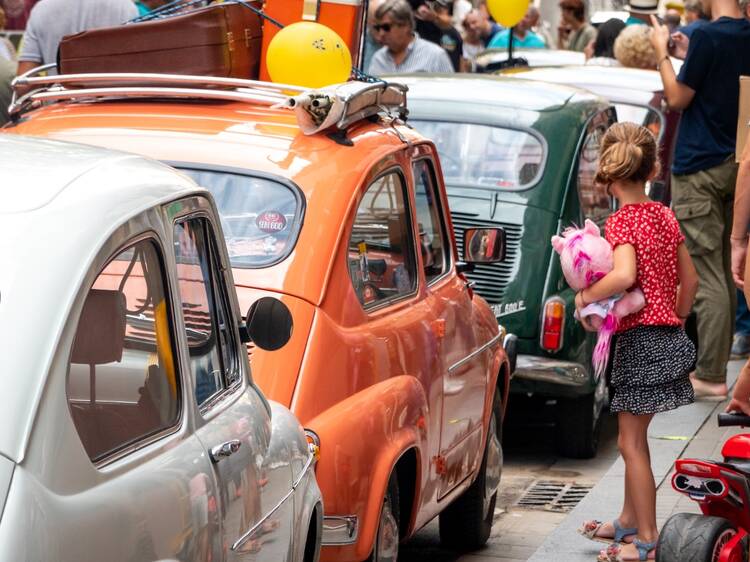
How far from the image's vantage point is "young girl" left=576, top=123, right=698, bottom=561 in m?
6.24

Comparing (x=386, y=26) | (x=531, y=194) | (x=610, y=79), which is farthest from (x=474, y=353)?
(x=386, y=26)

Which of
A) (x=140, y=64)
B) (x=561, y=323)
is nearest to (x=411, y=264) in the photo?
(x=140, y=64)

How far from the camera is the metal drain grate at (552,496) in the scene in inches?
316

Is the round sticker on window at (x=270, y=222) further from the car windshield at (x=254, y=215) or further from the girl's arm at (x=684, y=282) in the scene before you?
the girl's arm at (x=684, y=282)

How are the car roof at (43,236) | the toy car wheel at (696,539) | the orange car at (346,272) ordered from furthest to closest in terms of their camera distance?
the toy car wheel at (696,539) < the orange car at (346,272) < the car roof at (43,236)

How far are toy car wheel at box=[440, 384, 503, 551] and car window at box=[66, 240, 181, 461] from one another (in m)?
3.49

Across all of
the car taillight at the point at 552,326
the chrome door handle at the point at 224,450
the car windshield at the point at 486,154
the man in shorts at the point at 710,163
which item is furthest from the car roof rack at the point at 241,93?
the man in shorts at the point at 710,163

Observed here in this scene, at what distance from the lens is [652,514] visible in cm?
647

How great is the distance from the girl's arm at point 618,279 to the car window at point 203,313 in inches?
91.0

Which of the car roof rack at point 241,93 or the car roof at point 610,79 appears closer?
the car roof rack at point 241,93

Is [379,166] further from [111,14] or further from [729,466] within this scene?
[111,14]

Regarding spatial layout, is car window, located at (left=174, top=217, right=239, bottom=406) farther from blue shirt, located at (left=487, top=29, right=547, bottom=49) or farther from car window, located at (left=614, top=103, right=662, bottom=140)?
blue shirt, located at (left=487, top=29, right=547, bottom=49)

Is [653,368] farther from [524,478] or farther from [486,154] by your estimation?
[486,154]

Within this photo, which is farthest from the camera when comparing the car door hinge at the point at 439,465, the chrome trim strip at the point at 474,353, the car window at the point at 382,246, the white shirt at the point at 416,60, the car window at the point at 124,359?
the white shirt at the point at 416,60
